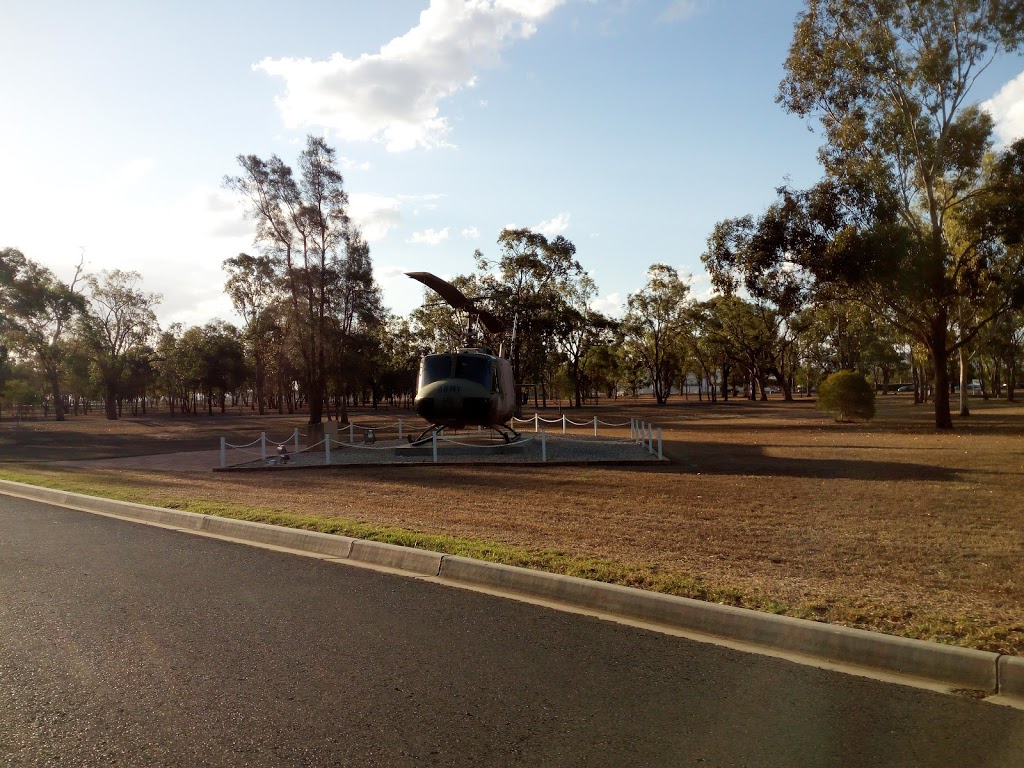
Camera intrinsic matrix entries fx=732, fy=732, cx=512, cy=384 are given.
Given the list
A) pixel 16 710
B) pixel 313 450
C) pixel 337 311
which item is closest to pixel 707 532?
pixel 16 710

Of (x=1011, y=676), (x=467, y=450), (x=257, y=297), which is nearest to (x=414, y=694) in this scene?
(x=1011, y=676)

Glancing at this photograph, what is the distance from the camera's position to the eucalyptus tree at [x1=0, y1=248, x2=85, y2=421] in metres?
49.9

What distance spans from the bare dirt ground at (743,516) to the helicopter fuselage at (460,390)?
2.67m

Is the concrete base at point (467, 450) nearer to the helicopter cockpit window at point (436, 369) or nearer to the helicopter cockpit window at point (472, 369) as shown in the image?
the helicopter cockpit window at point (472, 369)

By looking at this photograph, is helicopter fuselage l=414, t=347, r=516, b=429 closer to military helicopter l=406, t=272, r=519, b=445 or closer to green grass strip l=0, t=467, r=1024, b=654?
military helicopter l=406, t=272, r=519, b=445

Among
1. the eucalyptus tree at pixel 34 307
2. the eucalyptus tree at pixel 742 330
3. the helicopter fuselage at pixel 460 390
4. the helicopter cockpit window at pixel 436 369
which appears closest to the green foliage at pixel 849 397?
the helicopter fuselage at pixel 460 390

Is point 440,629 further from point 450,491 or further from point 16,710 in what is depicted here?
point 450,491

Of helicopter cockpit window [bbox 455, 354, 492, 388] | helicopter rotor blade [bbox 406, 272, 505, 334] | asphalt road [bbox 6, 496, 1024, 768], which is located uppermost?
helicopter rotor blade [bbox 406, 272, 505, 334]

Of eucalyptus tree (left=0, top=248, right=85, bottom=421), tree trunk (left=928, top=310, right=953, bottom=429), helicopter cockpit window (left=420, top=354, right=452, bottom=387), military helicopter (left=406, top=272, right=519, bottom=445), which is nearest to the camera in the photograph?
military helicopter (left=406, top=272, right=519, bottom=445)

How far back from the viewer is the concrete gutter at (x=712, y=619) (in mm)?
4465

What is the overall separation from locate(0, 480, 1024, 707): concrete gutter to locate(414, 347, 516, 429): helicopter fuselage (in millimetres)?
10860

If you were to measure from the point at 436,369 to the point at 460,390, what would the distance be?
1152 mm

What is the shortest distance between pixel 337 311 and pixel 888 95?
2974cm

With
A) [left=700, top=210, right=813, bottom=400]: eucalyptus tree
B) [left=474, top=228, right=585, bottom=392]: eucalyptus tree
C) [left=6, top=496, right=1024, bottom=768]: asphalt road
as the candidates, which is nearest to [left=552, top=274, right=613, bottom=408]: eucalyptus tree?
[left=474, top=228, right=585, bottom=392]: eucalyptus tree
